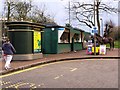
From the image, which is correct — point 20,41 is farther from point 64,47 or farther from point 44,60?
point 64,47

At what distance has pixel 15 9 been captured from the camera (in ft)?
158

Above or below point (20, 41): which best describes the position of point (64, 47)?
below

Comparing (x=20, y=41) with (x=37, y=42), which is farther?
(x=37, y=42)

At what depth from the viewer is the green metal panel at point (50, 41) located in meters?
30.8

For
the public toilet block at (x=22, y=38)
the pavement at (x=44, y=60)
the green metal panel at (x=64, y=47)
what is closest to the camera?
the pavement at (x=44, y=60)

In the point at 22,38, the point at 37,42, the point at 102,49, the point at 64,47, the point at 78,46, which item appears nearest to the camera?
the point at 22,38

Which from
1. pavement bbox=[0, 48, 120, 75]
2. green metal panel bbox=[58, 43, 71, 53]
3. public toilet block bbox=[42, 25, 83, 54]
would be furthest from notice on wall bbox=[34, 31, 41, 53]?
green metal panel bbox=[58, 43, 71, 53]

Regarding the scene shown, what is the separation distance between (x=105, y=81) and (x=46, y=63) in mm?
9259

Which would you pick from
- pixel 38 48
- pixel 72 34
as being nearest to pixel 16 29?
pixel 38 48

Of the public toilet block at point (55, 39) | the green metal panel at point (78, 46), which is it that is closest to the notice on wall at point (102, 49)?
the public toilet block at point (55, 39)

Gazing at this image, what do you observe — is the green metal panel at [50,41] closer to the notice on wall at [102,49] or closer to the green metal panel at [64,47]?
the green metal panel at [64,47]

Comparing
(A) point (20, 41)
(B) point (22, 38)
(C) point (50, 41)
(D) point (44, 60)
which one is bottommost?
(D) point (44, 60)

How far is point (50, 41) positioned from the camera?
31.0 m

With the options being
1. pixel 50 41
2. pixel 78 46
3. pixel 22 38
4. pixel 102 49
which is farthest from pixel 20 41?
pixel 78 46
